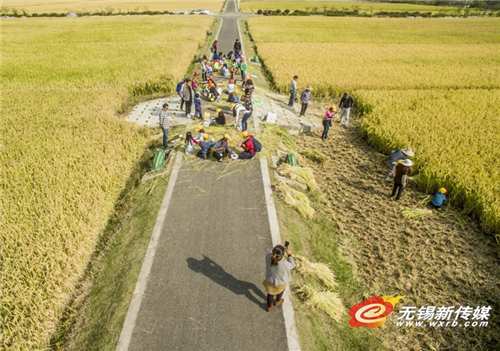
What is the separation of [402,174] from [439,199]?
4.72 ft

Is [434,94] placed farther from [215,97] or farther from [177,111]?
[177,111]

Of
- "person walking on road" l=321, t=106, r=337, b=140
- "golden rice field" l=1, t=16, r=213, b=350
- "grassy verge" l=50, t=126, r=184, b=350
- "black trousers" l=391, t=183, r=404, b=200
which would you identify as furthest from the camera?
"person walking on road" l=321, t=106, r=337, b=140

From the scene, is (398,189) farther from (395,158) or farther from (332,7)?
(332,7)

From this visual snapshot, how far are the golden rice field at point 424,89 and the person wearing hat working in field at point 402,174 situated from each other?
3.84 feet

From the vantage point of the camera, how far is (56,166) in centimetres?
1008

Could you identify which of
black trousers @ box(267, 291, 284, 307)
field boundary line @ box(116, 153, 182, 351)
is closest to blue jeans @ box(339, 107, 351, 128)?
field boundary line @ box(116, 153, 182, 351)

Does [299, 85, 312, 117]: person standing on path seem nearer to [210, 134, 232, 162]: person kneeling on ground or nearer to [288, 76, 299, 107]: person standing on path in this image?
[288, 76, 299, 107]: person standing on path

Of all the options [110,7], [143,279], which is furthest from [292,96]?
[110,7]

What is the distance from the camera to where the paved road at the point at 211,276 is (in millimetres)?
5445

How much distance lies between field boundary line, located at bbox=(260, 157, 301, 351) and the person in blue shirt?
561 cm

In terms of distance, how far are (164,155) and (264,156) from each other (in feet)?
12.9

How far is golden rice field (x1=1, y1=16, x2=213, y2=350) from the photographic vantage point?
6102 mm

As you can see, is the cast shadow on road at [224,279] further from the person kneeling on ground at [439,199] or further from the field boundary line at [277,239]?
the person kneeling on ground at [439,199]

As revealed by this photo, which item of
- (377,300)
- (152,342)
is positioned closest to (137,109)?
(152,342)
